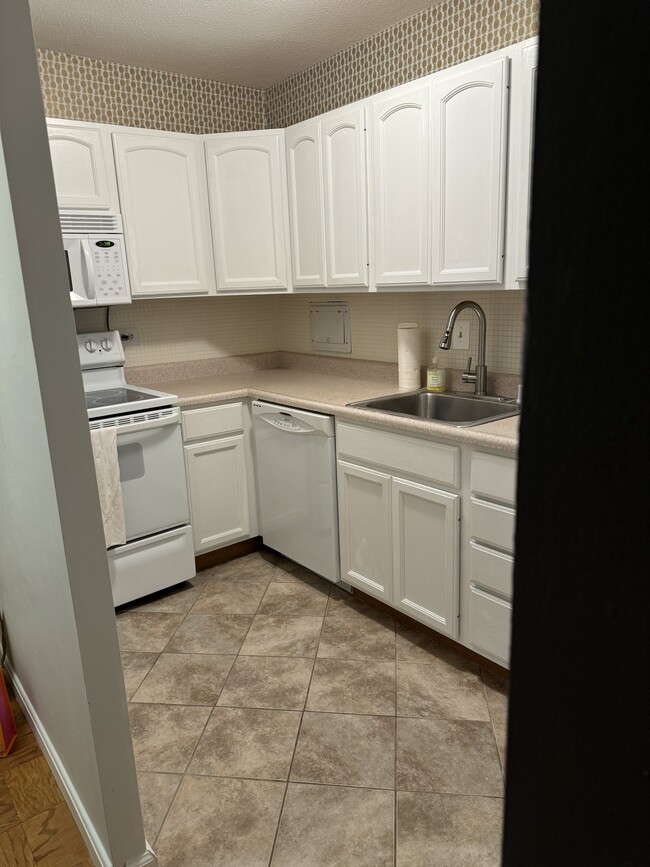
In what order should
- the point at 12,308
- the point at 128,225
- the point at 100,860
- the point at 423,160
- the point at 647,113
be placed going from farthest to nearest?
the point at 128,225 < the point at 423,160 < the point at 100,860 < the point at 12,308 < the point at 647,113

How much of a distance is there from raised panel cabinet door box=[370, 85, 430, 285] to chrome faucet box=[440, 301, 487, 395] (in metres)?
0.18

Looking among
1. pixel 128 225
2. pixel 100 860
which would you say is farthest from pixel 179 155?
pixel 100 860

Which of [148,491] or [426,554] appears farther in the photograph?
[148,491]

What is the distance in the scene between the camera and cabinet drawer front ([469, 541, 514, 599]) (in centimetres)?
204

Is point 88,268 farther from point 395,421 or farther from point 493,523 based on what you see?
point 493,523

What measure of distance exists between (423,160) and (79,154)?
151cm

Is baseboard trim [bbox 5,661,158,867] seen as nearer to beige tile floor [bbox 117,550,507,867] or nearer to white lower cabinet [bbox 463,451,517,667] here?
beige tile floor [bbox 117,550,507,867]

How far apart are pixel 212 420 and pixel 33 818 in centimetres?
174

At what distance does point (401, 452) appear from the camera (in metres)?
2.32

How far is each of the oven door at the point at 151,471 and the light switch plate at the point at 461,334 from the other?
4.21 ft

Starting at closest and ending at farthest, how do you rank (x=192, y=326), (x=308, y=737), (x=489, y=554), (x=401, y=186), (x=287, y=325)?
(x=308, y=737)
(x=489, y=554)
(x=401, y=186)
(x=192, y=326)
(x=287, y=325)

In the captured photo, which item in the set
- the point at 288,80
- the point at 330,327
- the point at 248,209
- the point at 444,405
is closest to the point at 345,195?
the point at 248,209

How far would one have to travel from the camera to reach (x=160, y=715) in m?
2.10

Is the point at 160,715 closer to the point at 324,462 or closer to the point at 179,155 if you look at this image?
the point at 324,462
